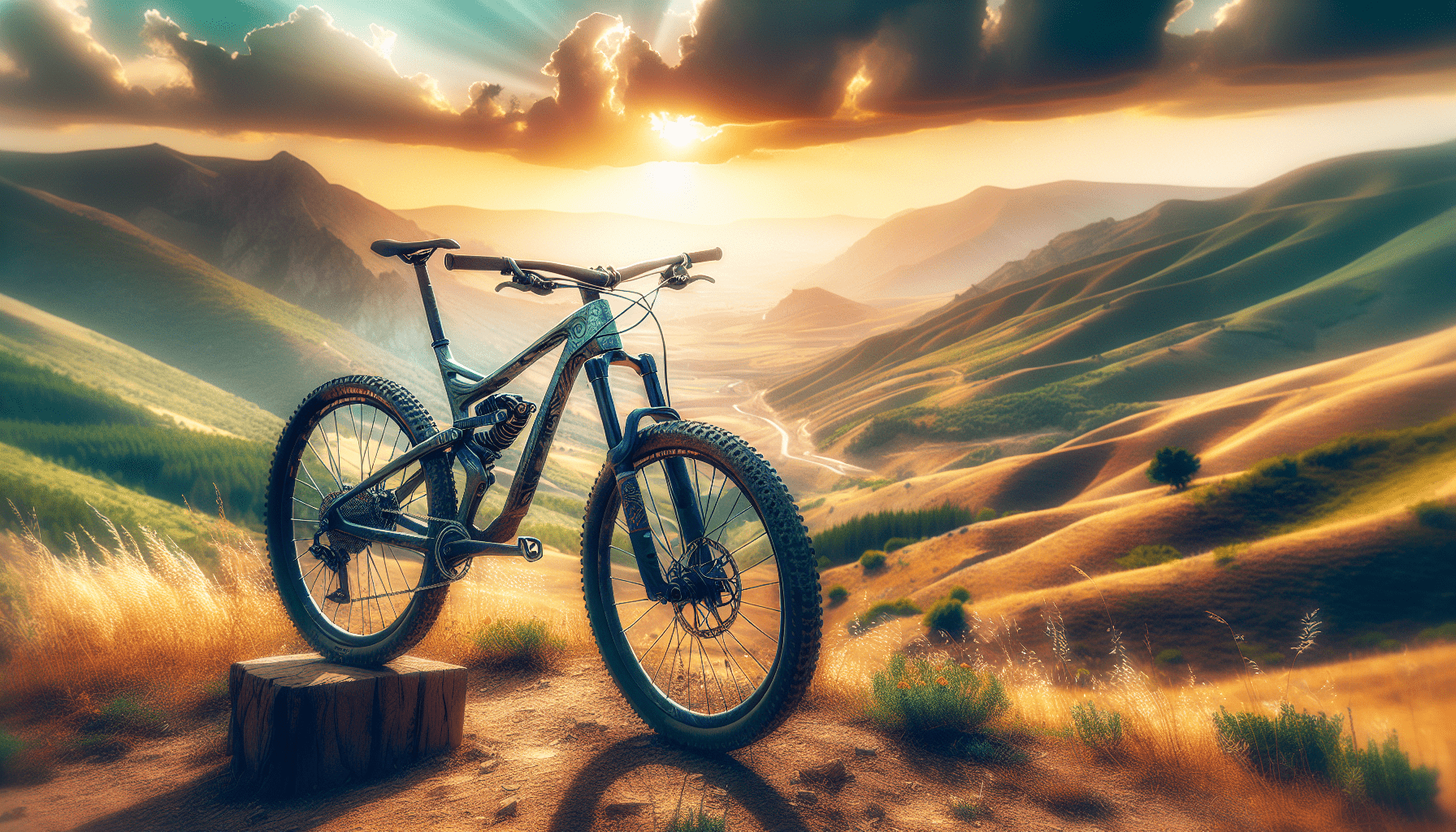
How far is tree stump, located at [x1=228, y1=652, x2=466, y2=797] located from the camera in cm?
326

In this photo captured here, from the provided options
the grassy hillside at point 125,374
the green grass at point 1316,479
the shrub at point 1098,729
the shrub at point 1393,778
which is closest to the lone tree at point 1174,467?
the green grass at point 1316,479

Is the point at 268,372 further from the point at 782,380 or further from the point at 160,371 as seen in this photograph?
the point at 782,380

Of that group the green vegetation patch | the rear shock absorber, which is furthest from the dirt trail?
the green vegetation patch

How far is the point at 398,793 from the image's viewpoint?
3148 millimetres

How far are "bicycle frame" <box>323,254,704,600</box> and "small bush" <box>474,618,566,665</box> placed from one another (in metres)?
1.23

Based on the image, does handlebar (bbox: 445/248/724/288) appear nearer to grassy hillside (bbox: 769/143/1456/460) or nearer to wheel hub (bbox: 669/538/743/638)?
wheel hub (bbox: 669/538/743/638)

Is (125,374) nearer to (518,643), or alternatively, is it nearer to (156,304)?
(156,304)

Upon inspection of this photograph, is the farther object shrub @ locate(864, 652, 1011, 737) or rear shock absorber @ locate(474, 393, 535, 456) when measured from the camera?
shrub @ locate(864, 652, 1011, 737)

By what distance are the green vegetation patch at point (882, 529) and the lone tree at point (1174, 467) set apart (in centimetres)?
1432

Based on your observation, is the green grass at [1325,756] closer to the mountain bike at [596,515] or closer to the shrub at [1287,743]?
the shrub at [1287,743]

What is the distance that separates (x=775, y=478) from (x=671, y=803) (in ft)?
4.59

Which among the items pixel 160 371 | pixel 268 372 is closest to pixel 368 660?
pixel 160 371

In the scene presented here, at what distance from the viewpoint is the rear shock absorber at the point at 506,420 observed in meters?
3.66

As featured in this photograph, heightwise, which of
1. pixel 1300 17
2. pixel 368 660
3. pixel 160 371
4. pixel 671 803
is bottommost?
pixel 671 803
